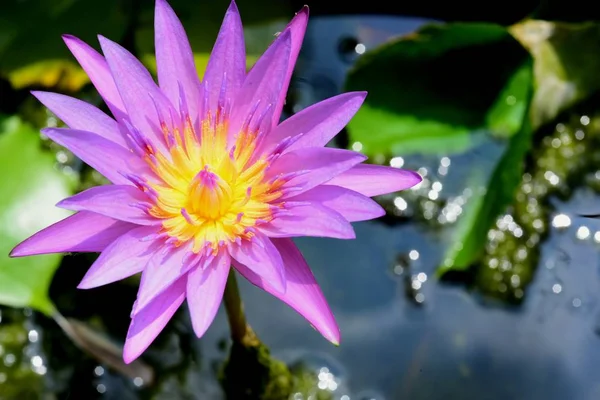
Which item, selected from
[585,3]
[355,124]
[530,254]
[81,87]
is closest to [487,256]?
[530,254]

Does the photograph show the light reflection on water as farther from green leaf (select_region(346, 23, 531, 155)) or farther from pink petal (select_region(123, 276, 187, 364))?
pink petal (select_region(123, 276, 187, 364))

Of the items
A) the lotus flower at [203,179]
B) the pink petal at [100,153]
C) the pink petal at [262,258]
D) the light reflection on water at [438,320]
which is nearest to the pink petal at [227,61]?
the lotus flower at [203,179]

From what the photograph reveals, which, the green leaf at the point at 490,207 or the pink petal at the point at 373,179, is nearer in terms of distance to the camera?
the pink petal at the point at 373,179

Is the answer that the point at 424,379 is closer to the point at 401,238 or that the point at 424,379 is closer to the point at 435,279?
the point at 435,279

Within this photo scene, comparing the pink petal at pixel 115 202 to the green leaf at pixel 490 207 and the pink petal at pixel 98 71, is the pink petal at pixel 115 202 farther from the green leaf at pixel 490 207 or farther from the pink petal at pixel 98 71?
the green leaf at pixel 490 207

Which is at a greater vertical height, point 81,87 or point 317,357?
point 81,87

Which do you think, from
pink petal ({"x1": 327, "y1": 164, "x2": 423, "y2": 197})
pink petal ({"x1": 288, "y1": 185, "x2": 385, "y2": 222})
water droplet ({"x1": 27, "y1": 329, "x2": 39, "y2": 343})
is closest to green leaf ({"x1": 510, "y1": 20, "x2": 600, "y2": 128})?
pink petal ({"x1": 327, "y1": 164, "x2": 423, "y2": 197})

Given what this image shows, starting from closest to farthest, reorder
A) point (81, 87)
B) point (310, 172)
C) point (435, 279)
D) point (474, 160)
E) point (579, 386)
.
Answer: point (310, 172) → point (579, 386) → point (435, 279) → point (474, 160) → point (81, 87)
